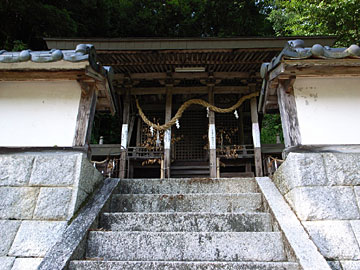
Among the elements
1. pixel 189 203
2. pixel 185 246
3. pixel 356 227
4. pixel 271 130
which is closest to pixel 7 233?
pixel 185 246

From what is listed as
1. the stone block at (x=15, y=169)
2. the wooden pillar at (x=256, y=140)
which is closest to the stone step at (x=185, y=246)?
the stone block at (x=15, y=169)

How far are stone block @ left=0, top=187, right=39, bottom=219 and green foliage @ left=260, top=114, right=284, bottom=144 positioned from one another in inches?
490

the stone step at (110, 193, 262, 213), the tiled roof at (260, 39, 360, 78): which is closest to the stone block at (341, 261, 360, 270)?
the stone step at (110, 193, 262, 213)

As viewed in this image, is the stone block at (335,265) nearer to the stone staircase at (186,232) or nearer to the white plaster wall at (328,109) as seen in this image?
the stone staircase at (186,232)

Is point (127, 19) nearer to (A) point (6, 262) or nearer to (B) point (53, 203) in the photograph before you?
(B) point (53, 203)

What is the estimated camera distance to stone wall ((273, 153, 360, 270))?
8.60 feet

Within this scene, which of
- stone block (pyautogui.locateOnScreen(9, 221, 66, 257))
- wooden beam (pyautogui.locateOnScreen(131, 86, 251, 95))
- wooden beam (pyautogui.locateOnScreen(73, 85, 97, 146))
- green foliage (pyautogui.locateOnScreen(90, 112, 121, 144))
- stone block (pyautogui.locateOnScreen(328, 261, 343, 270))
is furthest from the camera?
green foliage (pyautogui.locateOnScreen(90, 112, 121, 144))

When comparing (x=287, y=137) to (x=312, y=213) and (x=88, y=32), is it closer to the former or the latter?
(x=312, y=213)

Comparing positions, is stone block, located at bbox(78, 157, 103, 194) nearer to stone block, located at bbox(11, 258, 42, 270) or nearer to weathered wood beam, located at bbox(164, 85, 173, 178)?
stone block, located at bbox(11, 258, 42, 270)

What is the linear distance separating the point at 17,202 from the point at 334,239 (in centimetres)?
349

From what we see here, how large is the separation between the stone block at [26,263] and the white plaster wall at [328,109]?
345 centimetres

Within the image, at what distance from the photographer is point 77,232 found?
2.72 meters

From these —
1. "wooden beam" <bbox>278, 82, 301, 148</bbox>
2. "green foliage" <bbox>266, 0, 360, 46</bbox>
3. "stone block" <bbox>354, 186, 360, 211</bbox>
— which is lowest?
"stone block" <bbox>354, 186, 360, 211</bbox>

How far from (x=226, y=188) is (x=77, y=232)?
2281mm
